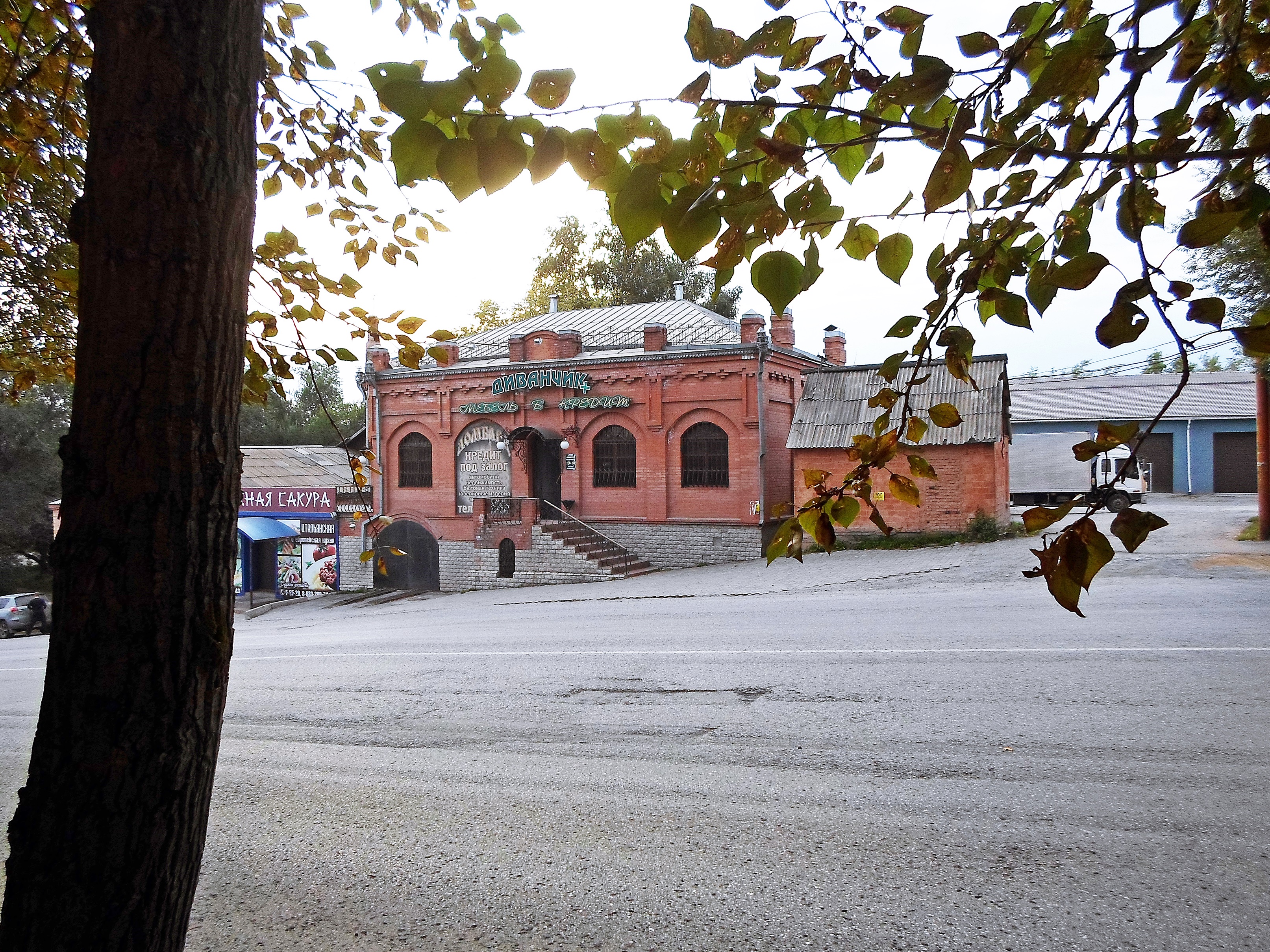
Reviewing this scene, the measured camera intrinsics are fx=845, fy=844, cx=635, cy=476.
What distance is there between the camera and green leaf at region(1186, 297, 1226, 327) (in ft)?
4.90

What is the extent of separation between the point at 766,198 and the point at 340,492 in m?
29.1

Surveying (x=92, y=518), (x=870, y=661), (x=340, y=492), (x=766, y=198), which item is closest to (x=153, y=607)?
(x=92, y=518)

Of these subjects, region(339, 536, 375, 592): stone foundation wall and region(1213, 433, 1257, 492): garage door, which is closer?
region(339, 536, 375, 592): stone foundation wall

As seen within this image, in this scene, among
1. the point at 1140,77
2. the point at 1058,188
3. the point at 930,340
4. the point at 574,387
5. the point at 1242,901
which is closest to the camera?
the point at 1140,77

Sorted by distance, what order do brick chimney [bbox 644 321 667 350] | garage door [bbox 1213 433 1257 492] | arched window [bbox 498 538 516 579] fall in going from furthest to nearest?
garage door [bbox 1213 433 1257 492]
arched window [bbox 498 538 516 579]
brick chimney [bbox 644 321 667 350]

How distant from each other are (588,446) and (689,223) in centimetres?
2347

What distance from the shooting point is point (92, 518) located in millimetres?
1922

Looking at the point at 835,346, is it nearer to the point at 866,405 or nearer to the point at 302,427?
the point at 866,405

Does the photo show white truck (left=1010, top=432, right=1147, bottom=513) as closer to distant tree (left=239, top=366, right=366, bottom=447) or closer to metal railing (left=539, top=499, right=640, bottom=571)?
metal railing (left=539, top=499, right=640, bottom=571)

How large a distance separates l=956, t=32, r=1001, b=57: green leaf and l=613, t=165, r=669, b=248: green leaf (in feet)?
2.50

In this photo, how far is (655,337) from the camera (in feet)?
78.7

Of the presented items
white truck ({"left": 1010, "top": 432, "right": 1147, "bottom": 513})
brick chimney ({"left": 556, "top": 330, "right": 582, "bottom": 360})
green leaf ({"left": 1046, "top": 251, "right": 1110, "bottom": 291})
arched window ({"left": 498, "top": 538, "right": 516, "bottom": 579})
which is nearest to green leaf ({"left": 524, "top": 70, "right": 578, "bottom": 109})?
green leaf ({"left": 1046, "top": 251, "right": 1110, "bottom": 291})

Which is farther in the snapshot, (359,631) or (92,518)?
(359,631)

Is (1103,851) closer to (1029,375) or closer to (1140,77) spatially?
(1140,77)
